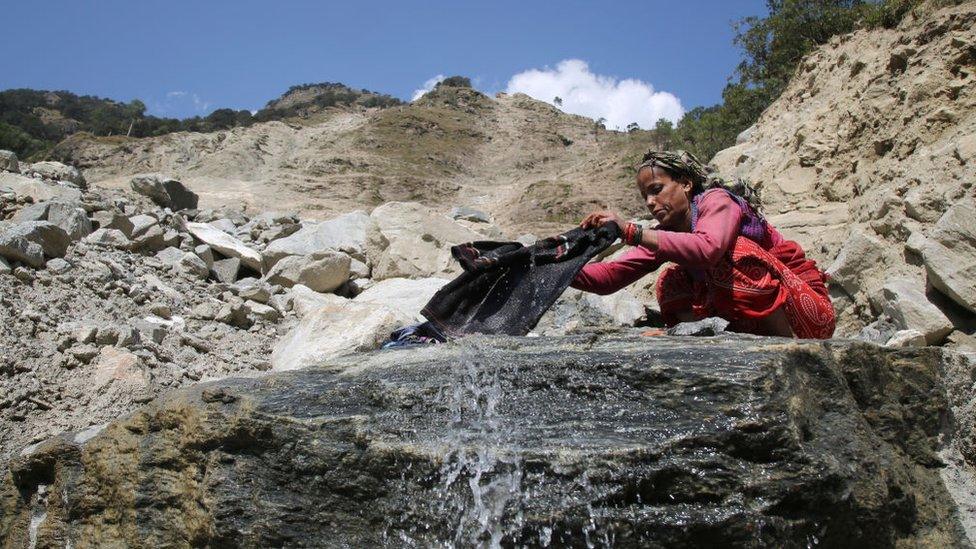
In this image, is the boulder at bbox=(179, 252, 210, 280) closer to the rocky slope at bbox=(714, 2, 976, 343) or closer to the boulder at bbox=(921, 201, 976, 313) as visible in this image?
the rocky slope at bbox=(714, 2, 976, 343)

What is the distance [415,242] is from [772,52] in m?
7.15

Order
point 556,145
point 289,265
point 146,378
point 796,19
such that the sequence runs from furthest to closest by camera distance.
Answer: point 556,145 < point 796,19 < point 289,265 < point 146,378

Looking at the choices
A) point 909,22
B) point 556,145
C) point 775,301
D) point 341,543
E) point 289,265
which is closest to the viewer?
point 341,543

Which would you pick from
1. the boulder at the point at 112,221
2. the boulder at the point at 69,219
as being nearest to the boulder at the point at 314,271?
the boulder at the point at 112,221

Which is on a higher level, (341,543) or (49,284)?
(49,284)

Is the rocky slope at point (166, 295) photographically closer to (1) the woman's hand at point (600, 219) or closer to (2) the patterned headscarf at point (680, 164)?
(1) the woman's hand at point (600, 219)

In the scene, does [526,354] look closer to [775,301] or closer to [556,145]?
[775,301]

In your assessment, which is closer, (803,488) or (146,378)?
(803,488)

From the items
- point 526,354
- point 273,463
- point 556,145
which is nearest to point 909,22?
point 526,354


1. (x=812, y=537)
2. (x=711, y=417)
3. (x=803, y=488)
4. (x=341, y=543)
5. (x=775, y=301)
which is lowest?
(x=341, y=543)

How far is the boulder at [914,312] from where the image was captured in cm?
354

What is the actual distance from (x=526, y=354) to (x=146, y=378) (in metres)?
3.26

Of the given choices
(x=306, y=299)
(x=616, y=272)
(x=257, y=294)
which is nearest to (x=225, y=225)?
(x=257, y=294)

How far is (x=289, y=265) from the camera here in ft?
25.9
